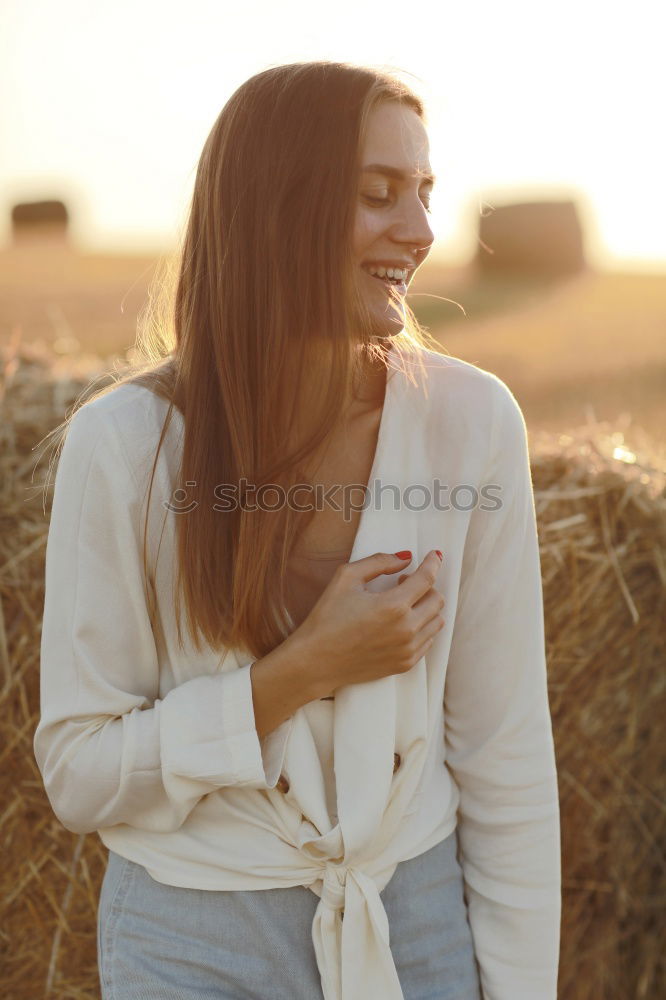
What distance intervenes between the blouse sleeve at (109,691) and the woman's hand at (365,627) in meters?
0.12

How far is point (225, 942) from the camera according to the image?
5.08 feet

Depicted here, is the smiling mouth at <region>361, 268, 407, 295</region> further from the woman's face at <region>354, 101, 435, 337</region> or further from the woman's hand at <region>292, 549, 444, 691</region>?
the woman's hand at <region>292, 549, 444, 691</region>

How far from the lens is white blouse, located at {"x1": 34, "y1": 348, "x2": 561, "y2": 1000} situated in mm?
1515

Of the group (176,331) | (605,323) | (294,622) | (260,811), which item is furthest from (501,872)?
(605,323)

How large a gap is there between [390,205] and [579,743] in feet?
5.02

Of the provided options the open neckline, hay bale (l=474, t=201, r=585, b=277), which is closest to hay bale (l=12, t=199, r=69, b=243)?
hay bale (l=474, t=201, r=585, b=277)

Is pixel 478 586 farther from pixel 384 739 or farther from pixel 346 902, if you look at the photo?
pixel 346 902

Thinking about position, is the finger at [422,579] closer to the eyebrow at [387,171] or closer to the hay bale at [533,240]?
the eyebrow at [387,171]

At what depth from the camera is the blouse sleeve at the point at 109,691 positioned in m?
1.49

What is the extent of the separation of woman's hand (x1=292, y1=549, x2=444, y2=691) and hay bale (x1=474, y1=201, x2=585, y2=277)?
16176 millimetres

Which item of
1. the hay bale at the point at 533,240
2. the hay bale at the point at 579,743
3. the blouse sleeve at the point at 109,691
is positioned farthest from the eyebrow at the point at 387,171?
the hay bale at the point at 533,240

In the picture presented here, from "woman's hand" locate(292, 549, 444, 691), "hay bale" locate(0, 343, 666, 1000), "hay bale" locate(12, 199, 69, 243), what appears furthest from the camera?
"hay bale" locate(12, 199, 69, 243)

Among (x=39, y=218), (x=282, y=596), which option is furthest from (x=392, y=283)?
(x=39, y=218)

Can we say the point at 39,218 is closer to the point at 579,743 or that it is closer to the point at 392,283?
the point at 579,743
